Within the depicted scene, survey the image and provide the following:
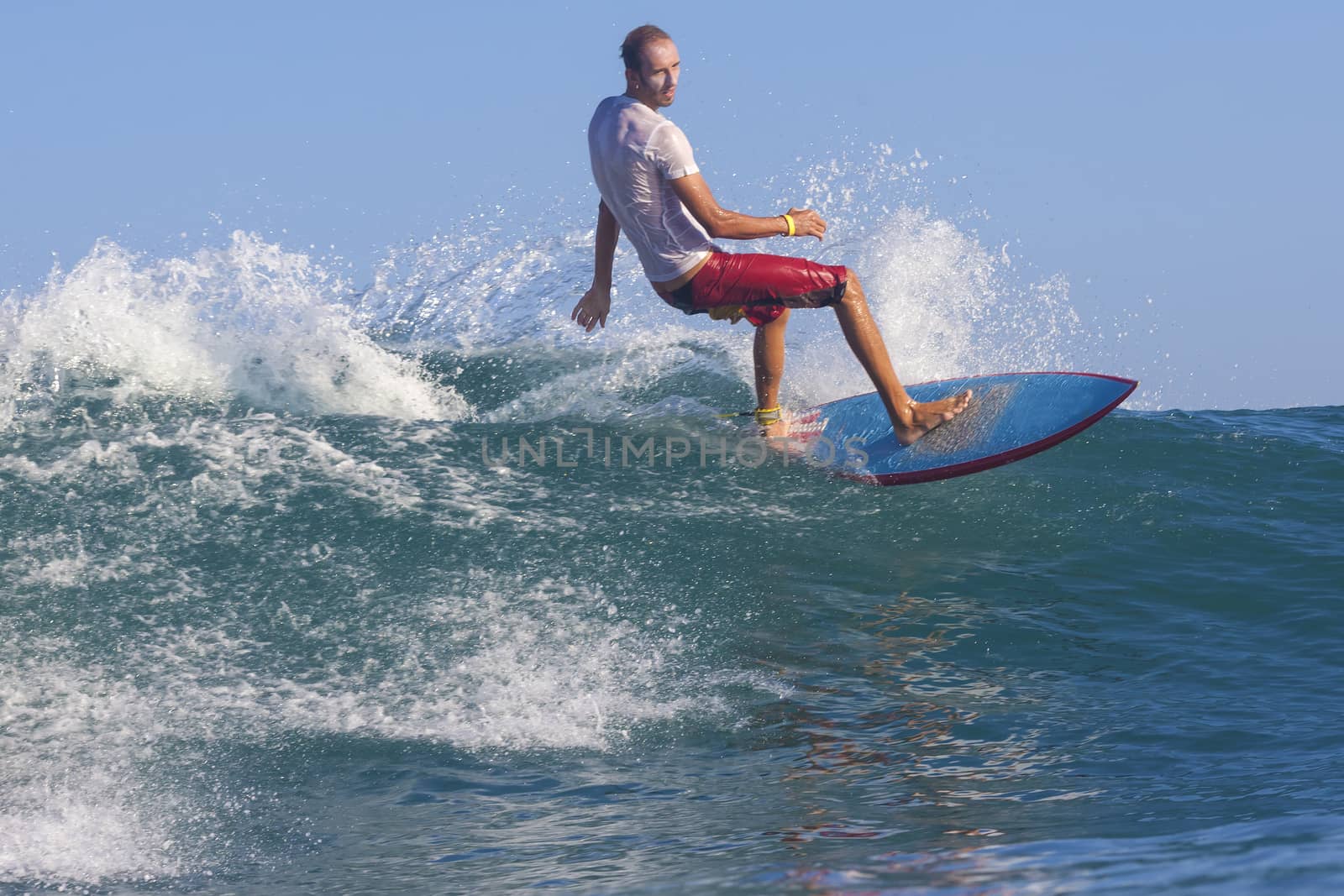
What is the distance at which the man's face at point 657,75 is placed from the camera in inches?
225

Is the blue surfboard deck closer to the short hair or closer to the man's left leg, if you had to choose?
the man's left leg

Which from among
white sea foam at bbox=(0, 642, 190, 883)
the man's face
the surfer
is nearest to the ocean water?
white sea foam at bbox=(0, 642, 190, 883)

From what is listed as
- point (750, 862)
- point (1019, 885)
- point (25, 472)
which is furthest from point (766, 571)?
point (25, 472)

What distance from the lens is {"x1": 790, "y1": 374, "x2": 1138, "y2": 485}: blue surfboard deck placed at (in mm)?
6668

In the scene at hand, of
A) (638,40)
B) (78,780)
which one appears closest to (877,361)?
(638,40)

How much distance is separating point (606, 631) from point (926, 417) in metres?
2.54

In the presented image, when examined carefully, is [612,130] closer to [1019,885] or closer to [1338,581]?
[1019,885]

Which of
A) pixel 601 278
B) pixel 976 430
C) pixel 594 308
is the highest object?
pixel 601 278

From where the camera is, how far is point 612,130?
5.85 meters

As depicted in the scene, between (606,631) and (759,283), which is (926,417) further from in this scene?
(606,631)

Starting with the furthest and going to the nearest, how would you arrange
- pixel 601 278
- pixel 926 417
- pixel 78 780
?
pixel 926 417 < pixel 601 278 < pixel 78 780

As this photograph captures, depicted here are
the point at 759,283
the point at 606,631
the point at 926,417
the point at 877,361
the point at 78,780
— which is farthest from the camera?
the point at 926,417

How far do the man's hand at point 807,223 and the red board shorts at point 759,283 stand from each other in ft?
1.11

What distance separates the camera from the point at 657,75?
5.75m
